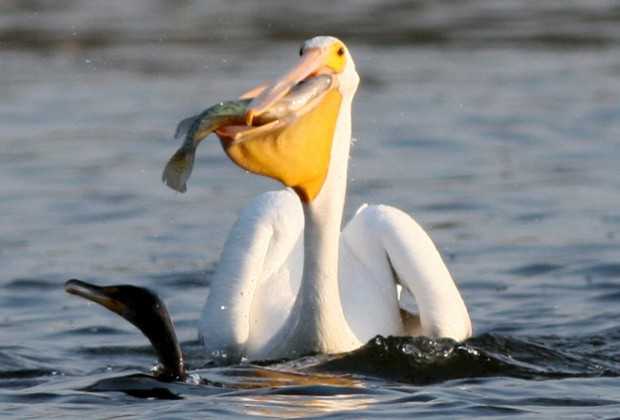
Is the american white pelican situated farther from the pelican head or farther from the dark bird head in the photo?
the dark bird head

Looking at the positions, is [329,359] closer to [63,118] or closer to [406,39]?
[63,118]

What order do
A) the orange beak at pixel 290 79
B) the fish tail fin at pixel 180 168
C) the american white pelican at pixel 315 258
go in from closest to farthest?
the fish tail fin at pixel 180 168 → the orange beak at pixel 290 79 → the american white pelican at pixel 315 258

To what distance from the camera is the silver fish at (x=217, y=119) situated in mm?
5848

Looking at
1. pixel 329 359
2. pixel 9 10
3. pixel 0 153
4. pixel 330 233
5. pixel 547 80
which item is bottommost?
pixel 329 359

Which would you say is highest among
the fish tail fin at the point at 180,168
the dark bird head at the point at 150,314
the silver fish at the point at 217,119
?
the silver fish at the point at 217,119

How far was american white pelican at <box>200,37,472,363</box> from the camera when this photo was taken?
21.1ft

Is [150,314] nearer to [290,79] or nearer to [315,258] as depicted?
[315,258]

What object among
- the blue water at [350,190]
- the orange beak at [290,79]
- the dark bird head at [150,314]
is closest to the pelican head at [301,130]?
the orange beak at [290,79]

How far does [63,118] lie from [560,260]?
17.9 ft

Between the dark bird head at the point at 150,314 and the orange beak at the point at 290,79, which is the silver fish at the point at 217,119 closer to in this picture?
the orange beak at the point at 290,79

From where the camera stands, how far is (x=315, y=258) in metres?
6.76

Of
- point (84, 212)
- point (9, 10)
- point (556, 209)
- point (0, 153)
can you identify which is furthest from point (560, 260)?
point (9, 10)

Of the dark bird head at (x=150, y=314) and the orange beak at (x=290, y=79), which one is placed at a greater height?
the orange beak at (x=290, y=79)

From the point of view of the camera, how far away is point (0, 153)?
40.9ft
